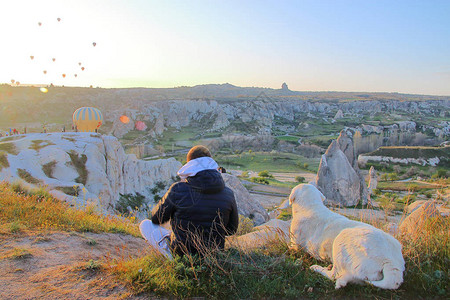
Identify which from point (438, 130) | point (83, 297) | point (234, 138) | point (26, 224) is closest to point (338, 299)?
point (83, 297)

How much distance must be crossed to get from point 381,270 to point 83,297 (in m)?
2.74

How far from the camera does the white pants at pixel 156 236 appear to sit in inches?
139

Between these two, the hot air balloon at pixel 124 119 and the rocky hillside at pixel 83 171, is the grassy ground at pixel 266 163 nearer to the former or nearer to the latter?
the rocky hillside at pixel 83 171

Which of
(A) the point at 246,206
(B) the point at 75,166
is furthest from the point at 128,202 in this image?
(A) the point at 246,206

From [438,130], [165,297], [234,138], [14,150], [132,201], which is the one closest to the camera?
[165,297]

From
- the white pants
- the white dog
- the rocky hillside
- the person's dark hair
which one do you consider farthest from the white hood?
the rocky hillside

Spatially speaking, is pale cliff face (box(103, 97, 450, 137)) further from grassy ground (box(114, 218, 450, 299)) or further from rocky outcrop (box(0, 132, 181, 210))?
grassy ground (box(114, 218, 450, 299))

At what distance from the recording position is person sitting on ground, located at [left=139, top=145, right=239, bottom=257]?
3.25 m

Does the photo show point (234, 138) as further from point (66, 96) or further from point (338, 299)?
point (338, 299)

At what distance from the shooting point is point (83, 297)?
9.63 feet

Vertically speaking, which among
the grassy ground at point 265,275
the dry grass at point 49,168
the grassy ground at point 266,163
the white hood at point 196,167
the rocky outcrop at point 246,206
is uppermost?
the white hood at point 196,167

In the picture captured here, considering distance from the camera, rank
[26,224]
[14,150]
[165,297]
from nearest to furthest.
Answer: [165,297]
[26,224]
[14,150]

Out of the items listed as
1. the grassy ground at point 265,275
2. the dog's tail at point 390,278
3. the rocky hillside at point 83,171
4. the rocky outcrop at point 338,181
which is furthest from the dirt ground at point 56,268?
the rocky outcrop at point 338,181

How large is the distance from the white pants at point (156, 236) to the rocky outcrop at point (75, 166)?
6.85m
